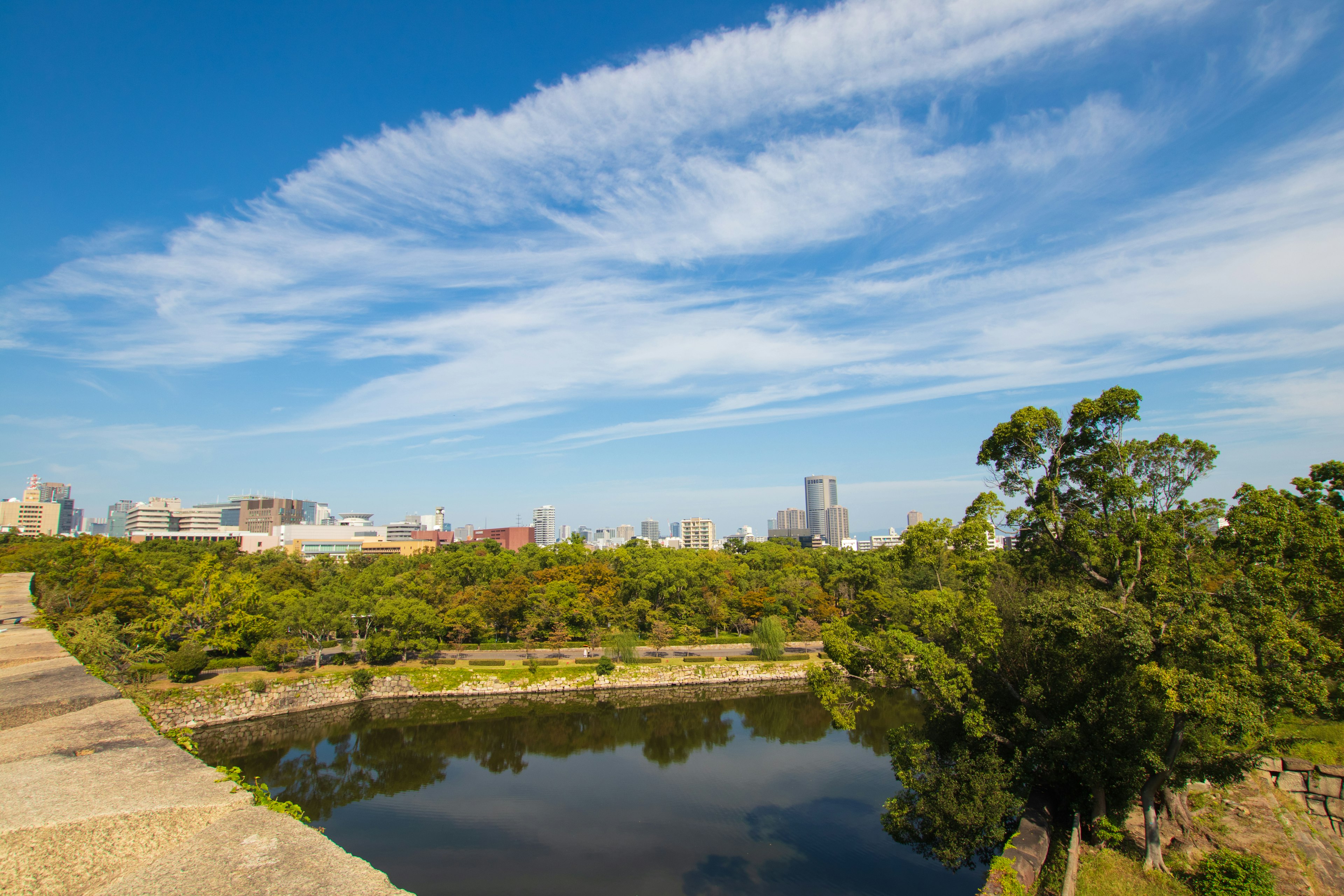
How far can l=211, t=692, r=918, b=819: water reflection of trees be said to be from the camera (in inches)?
864

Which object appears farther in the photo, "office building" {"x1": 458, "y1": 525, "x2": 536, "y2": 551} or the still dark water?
"office building" {"x1": 458, "y1": 525, "x2": 536, "y2": 551}

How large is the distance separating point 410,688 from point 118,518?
674 feet

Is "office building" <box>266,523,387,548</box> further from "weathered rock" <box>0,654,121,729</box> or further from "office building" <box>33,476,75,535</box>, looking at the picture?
"weathered rock" <box>0,654,121,729</box>

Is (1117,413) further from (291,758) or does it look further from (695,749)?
(291,758)

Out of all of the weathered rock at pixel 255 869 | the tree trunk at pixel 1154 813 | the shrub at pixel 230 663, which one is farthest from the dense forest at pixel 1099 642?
the shrub at pixel 230 663

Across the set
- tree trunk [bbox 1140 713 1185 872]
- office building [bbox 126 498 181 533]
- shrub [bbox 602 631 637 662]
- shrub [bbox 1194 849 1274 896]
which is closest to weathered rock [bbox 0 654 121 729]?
tree trunk [bbox 1140 713 1185 872]

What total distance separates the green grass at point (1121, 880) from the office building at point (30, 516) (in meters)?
156

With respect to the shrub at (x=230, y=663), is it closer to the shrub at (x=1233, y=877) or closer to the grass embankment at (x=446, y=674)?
the grass embankment at (x=446, y=674)

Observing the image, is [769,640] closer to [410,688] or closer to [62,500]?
[410,688]

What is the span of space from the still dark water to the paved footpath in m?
10.3

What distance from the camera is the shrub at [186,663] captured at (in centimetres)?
2845

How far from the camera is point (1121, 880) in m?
11.2

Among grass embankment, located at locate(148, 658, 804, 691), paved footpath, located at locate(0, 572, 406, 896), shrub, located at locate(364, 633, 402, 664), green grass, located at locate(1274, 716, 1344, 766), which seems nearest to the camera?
paved footpath, located at locate(0, 572, 406, 896)

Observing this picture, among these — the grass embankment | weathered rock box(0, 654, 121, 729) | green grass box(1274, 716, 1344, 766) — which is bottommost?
the grass embankment
